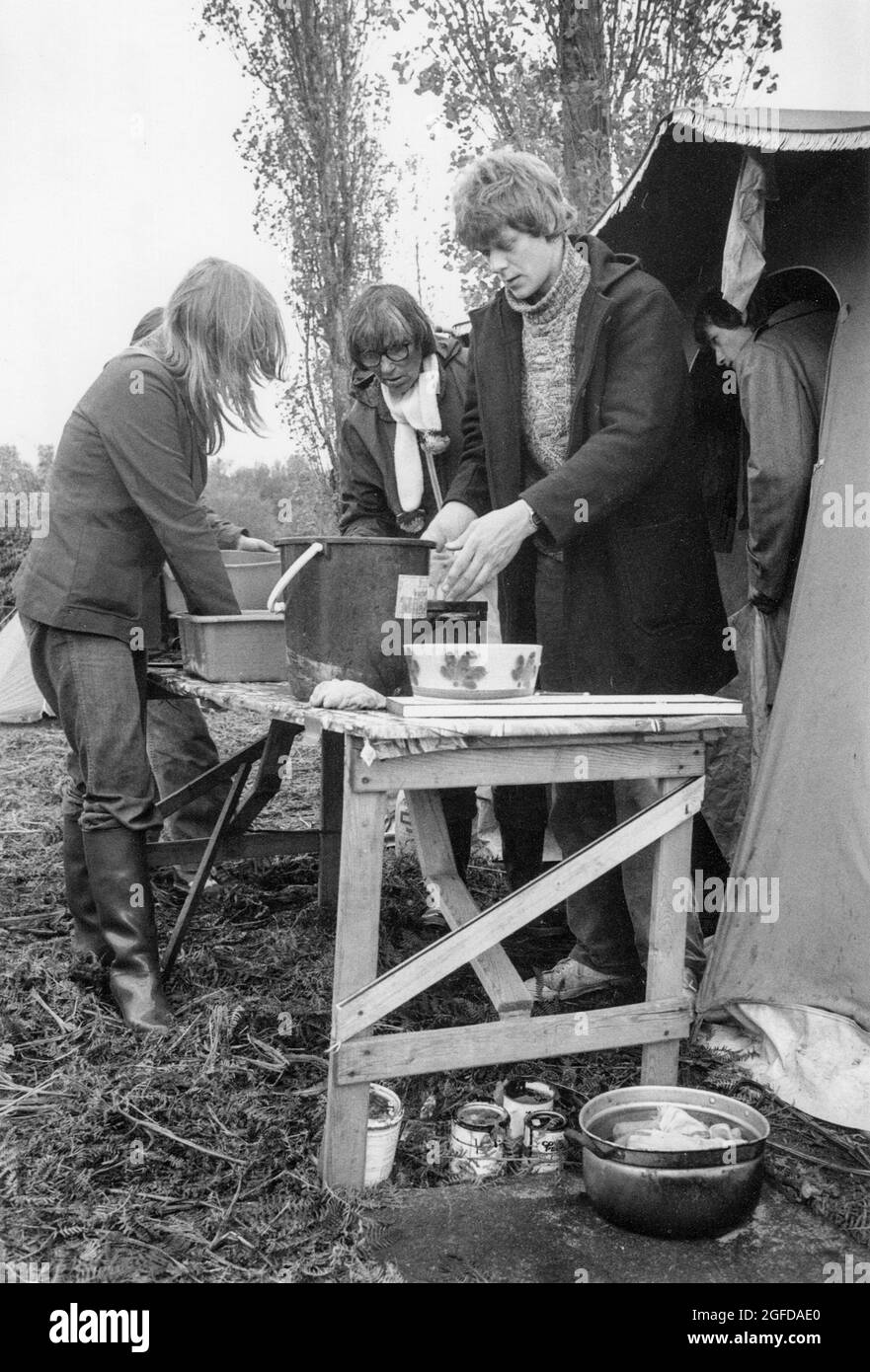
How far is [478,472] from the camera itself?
10.6 feet

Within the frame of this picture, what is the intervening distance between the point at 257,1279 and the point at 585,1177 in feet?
1.94

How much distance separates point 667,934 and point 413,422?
179cm

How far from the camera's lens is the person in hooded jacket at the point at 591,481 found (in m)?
2.73

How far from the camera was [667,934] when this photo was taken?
241 cm

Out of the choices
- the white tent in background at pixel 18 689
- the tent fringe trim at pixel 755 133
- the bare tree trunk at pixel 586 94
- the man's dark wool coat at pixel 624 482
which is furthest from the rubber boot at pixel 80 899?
the bare tree trunk at pixel 586 94

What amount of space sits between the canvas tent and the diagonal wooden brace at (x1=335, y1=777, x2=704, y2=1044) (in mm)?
426

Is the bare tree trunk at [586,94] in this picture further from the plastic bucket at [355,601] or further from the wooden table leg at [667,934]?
the wooden table leg at [667,934]

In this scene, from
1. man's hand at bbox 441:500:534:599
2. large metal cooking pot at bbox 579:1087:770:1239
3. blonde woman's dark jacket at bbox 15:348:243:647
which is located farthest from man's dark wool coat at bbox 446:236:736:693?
large metal cooking pot at bbox 579:1087:770:1239

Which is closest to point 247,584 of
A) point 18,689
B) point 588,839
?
point 588,839

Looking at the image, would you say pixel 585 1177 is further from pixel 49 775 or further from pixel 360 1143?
pixel 49 775

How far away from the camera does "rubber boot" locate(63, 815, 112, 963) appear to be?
3.32 m

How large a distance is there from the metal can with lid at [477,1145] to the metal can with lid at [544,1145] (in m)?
0.05

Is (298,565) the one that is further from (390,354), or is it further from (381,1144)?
(390,354)
